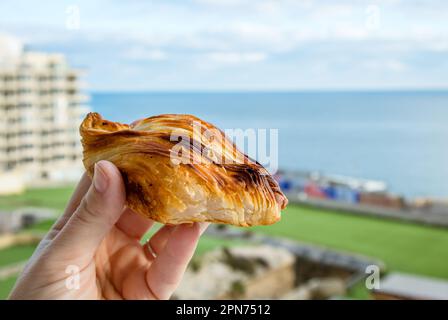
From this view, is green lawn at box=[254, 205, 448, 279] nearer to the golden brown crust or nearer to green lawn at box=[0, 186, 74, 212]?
green lawn at box=[0, 186, 74, 212]

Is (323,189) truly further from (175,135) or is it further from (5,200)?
(175,135)

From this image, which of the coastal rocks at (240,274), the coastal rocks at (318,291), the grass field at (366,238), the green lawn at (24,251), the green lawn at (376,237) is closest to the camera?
the coastal rocks at (318,291)

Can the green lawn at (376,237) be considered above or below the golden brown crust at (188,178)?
below

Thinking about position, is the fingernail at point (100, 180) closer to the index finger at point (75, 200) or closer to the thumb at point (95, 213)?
the thumb at point (95, 213)

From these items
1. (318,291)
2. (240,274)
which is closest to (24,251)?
(240,274)

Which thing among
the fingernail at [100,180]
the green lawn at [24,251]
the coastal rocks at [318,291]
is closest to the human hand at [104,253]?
the fingernail at [100,180]

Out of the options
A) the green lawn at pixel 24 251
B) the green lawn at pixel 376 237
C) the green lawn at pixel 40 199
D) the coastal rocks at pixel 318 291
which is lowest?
the green lawn at pixel 40 199

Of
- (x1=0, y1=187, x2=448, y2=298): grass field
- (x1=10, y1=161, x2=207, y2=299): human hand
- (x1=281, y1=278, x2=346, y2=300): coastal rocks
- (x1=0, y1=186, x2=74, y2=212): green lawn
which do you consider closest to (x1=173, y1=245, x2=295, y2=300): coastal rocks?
(x1=281, y1=278, x2=346, y2=300): coastal rocks
